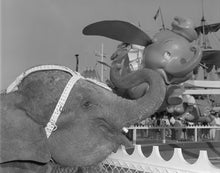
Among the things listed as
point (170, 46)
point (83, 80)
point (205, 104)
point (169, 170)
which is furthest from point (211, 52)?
point (83, 80)

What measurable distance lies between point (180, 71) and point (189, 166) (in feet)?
16.8

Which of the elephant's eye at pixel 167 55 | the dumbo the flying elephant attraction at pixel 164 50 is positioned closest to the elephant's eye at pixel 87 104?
the dumbo the flying elephant attraction at pixel 164 50

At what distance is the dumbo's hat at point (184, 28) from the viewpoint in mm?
8828

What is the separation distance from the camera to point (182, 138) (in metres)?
13.4

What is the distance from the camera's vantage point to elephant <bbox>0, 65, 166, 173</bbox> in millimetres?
1444

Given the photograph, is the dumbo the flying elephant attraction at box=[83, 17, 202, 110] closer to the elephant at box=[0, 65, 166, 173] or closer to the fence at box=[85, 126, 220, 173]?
the fence at box=[85, 126, 220, 173]

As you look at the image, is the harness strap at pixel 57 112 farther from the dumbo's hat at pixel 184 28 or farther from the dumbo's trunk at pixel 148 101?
the dumbo's hat at pixel 184 28

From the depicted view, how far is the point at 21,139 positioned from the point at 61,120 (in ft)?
0.56

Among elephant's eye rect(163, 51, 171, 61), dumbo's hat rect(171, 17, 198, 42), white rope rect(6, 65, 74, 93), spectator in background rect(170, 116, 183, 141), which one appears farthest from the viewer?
spectator in background rect(170, 116, 183, 141)

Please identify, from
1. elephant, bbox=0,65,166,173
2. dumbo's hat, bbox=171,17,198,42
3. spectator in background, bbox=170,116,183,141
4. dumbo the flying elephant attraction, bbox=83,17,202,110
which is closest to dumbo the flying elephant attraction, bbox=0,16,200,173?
elephant, bbox=0,65,166,173

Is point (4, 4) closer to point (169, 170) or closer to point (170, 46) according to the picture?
point (169, 170)

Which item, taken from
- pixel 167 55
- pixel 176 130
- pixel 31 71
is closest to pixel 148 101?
pixel 31 71

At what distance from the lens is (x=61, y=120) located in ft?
4.98

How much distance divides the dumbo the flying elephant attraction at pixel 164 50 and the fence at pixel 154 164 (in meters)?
3.95
